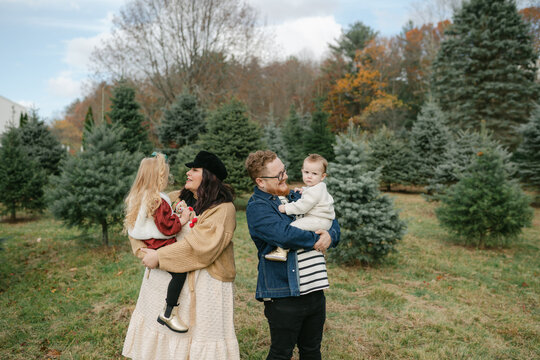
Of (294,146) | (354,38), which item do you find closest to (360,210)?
(294,146)

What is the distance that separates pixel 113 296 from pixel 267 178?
4.20 metres

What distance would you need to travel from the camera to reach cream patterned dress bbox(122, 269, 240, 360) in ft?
8.42

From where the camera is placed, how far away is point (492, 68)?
2258cm

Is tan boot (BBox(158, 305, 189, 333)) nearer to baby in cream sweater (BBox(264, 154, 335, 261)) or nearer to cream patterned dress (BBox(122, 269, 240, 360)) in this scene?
cream patterned dress (BBox(122, 269, 240, 360))

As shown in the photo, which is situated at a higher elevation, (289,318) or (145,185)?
(145,185)

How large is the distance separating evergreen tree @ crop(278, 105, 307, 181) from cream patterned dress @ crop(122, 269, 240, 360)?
20120mm

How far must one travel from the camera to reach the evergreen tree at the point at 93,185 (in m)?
7.32

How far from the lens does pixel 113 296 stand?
18.1ft

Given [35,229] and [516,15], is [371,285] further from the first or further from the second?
[516,15]

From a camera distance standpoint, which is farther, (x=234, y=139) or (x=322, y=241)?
(x=234, y=139)

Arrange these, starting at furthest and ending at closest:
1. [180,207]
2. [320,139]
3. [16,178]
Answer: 1. [320,139]
2. [16,178]
3. [180,207]

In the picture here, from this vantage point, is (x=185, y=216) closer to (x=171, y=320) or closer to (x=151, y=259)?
(x=151, y=259)

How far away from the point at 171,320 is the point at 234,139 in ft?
37.9

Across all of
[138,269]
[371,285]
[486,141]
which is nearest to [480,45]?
[486,141]
